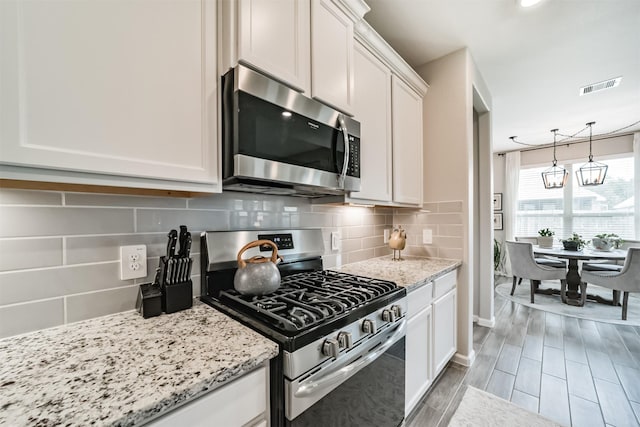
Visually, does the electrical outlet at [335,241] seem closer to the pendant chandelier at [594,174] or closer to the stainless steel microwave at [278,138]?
the stainless steel microwave at [278,138]

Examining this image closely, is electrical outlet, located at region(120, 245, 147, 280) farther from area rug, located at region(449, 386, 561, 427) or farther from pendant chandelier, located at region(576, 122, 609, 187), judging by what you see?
pendant chandelier, located at region(576, 122, 609, 187)

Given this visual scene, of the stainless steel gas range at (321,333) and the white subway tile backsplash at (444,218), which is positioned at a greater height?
the white subway tile backsplash at (444,218)

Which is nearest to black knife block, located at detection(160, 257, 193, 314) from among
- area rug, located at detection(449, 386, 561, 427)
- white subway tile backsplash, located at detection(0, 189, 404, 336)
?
white subway tile backsplash, located at detection(0, 189, 404, 336)

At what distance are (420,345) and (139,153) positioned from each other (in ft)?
5.63

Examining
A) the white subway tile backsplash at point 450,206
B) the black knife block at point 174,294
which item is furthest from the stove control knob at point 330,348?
the white subway tile backsplash at point 450,206

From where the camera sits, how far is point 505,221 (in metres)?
5.63

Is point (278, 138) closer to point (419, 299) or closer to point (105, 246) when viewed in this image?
point (105, 246)

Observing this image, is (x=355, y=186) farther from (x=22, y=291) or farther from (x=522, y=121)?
(x=522, y=121)

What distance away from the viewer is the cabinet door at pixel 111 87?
2.02 ft

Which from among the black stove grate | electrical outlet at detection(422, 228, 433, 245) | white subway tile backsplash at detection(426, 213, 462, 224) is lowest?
the black stove grate

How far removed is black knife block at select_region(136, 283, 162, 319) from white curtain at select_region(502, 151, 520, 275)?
21.3 ft

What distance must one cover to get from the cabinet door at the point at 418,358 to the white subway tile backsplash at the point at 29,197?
5.31 feet

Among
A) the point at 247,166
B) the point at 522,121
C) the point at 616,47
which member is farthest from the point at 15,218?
the point at 522,121

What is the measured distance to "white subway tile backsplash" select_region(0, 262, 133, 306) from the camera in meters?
0.78
